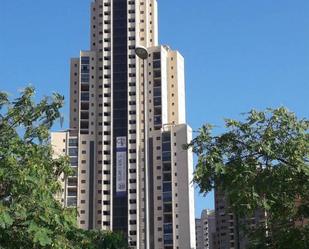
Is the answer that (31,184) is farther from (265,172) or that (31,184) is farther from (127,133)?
(127,133)

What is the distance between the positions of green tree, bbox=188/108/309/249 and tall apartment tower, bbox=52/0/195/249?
89.8 meters

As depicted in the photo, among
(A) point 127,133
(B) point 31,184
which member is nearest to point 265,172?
(B) point 31,184

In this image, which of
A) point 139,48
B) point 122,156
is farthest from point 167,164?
point 139,48

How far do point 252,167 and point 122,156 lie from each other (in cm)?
9889

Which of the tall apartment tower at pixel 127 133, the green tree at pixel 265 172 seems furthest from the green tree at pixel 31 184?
the tall apartment tower at pixel 127 133

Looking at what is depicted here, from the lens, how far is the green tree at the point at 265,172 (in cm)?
1598

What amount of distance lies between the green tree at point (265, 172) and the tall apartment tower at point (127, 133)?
89.8m

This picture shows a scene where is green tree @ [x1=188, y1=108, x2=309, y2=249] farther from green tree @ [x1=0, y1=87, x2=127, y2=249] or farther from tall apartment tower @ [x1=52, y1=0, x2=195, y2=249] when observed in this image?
tall apartment tower @ [x1=52, y1=0, x2=195, y2=249]

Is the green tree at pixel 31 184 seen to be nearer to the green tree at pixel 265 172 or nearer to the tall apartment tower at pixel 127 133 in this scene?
the green tree at pixel 265 172

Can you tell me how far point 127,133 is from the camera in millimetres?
115875

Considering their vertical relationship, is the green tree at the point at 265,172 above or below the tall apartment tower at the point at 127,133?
below

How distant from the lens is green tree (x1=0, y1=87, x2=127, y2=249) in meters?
14.8

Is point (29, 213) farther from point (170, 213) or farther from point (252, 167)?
point (170, 213)

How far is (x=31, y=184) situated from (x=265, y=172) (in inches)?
223
